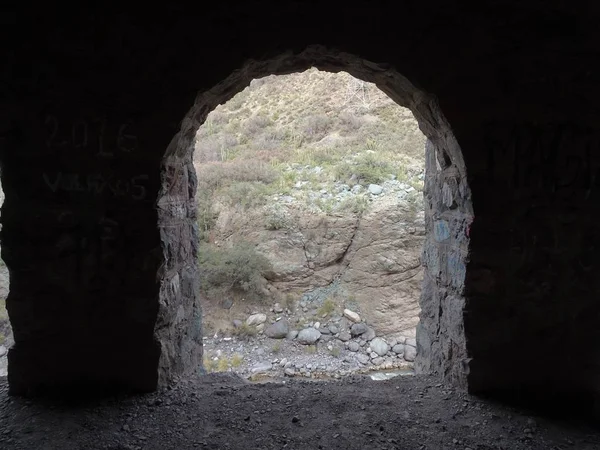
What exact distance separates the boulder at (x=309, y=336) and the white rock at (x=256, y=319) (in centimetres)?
74

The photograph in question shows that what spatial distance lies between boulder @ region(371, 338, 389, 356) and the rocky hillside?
0.92 feet

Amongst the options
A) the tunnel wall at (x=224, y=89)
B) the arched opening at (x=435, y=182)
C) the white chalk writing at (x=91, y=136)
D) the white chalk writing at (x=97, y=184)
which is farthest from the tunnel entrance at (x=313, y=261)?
the white chalk writing at (x=91, y=136)

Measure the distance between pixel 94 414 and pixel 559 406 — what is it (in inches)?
84.2

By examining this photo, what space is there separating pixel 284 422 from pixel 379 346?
193 inches

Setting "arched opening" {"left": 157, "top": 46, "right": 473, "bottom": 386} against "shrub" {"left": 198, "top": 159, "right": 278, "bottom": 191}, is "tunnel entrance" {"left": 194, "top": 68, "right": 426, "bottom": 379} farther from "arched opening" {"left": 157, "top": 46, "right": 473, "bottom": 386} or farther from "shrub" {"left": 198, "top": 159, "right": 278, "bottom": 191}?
"arched opening" {"left": 157, "top": 46, "right": 473, "bottom": 386}

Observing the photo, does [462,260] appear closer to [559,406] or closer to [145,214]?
[559,406]

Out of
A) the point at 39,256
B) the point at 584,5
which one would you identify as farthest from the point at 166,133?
the point at 584,5

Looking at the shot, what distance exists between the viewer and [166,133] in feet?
5.93

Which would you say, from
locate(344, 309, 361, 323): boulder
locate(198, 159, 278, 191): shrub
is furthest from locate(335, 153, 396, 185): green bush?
locate(344, 309, 361, 323): boulder

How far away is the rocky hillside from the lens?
7.29 meters

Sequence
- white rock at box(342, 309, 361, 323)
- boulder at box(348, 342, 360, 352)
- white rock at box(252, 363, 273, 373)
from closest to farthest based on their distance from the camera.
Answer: white rock at box(252, 363, 273, 373) → boulder at box(348, 342, 360, 352) → white rock at box(342, 309, 361, 323)

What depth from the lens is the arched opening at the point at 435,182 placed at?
1891mm

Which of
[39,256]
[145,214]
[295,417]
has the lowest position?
[295,417]

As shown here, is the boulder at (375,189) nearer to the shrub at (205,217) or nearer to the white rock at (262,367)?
the shrub at (205,217)
